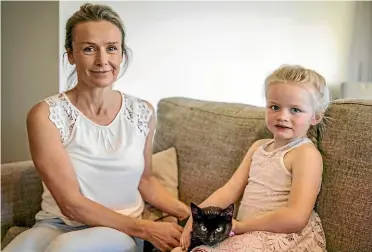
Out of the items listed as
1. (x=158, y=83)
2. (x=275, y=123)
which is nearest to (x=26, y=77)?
(x=158, y=83)

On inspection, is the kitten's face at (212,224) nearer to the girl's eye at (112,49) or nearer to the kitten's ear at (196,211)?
the kitten's ear at (196,211)

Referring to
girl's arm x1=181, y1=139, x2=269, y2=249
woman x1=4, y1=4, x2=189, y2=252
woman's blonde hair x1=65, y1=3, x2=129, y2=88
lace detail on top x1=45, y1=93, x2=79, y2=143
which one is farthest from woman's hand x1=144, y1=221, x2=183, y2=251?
woman's blonde hair x1=65, y1=3, x2=129, y2=88

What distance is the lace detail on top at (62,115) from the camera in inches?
64.2

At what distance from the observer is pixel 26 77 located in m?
2.61

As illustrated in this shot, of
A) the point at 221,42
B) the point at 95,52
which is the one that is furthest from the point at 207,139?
the point at 221,42

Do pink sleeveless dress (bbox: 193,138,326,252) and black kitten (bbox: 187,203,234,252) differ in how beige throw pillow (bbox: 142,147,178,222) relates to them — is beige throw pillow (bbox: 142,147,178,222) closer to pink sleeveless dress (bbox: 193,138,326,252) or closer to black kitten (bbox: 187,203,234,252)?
pink sleeveless dress (bbox: 193,138,326,252)

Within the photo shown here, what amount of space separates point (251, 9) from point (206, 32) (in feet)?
0.93

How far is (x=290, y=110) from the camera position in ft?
4.79

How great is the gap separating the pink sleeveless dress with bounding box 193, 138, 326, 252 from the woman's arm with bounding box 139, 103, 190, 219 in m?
0.28

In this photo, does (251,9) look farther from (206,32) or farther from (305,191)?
(305,191)

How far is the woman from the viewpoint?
1.59 metres

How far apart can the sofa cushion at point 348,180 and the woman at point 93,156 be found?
0.44 metres

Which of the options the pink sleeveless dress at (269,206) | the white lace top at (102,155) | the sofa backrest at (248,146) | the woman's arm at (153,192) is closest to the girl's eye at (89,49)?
the white lace top at (102,155)

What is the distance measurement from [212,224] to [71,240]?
15.8 inches
